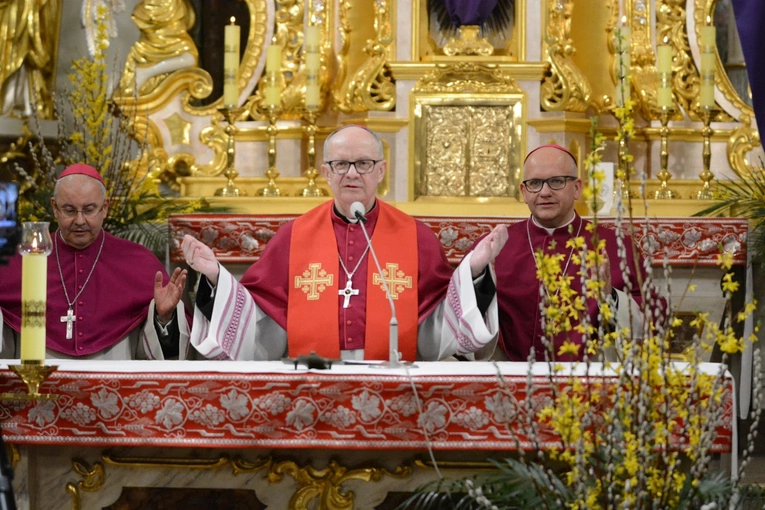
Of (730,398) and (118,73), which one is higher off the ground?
(118,73)

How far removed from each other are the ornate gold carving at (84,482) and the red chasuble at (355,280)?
4.44ft

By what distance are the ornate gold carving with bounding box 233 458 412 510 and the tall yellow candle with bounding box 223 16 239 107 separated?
3.39 meters

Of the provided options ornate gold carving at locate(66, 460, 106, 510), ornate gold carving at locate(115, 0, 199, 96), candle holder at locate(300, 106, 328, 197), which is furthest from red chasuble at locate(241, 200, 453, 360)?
ornate gold carving at locate(115, 0, 199, 96)

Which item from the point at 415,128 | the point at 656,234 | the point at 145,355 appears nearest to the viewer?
the point at 145,355

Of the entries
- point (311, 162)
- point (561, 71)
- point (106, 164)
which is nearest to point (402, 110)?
point (311, 162)

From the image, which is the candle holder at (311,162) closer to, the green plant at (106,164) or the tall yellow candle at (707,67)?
the green plant at (106,164)

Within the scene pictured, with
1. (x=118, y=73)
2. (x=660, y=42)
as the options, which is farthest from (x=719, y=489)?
(x=118, y=73)

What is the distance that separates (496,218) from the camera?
618 cm

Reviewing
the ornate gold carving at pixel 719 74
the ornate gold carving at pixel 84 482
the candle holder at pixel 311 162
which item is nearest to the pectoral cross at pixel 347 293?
the ornate gold carving at pixel 84 482

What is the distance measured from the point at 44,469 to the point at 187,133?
4.07 m

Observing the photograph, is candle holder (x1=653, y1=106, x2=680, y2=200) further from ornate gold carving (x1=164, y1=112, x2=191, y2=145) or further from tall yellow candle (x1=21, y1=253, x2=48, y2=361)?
tall yellow candle (x1=21, y1=253, x2=48, y2=361)

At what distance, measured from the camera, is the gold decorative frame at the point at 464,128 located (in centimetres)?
716

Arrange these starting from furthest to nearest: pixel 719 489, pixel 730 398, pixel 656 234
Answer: pixel 656 234 → pixel 730 398 → pixel 719 489

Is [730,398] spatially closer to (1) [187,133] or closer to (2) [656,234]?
(2) [656,234]
